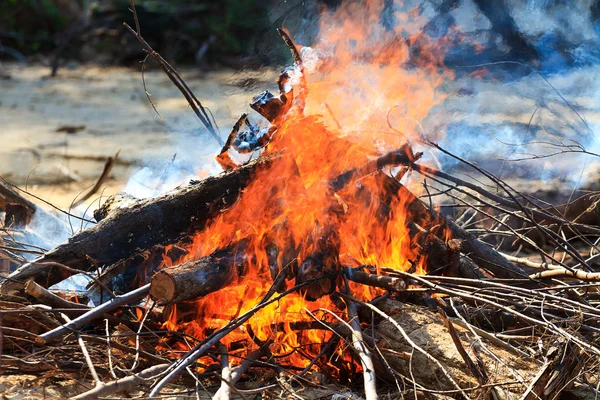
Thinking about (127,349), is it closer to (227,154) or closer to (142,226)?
(142,226)

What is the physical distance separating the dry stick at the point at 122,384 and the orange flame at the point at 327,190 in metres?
0.45

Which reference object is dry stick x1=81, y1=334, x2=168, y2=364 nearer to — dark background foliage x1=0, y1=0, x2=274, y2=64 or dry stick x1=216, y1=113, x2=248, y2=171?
dry stick x1=216, y1=113, x2=248, y2=171

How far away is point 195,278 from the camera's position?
2900mm

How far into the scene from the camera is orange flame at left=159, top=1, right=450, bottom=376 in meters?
3.11

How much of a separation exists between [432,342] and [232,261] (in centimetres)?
85

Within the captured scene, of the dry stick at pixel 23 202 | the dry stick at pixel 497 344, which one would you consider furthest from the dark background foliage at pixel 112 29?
the dry stick at pixel 497 344

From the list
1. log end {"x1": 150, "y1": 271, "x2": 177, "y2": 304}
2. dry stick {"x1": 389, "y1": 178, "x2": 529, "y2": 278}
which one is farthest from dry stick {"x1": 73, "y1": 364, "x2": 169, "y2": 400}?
dry stick {"x1": 389, "y1": 178, "x2": 529, "y2": 278}

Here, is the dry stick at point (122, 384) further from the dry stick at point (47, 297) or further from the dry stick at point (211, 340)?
the dry stick at point (47, 297)

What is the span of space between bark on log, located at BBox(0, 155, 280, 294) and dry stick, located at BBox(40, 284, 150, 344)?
322 mm

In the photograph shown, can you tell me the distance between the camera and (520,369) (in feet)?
9.00

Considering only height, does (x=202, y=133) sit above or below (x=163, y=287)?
above

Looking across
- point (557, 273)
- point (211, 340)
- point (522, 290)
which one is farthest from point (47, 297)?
point (557, 273)

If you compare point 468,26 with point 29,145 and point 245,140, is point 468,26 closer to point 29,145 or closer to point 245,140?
point 245,140

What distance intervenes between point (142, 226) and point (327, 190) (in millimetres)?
807
